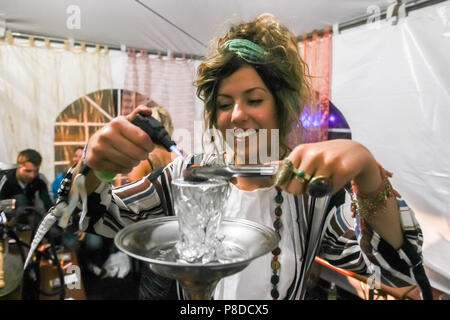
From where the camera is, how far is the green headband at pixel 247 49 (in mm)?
552

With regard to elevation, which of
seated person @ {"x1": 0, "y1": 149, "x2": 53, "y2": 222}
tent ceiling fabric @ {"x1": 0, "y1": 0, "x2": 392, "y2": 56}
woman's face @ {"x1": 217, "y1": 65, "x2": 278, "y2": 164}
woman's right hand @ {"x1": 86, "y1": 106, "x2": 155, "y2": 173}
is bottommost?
seated person @ {"x1": 0, "y1": 149, "x2": 53, "y2": 222}

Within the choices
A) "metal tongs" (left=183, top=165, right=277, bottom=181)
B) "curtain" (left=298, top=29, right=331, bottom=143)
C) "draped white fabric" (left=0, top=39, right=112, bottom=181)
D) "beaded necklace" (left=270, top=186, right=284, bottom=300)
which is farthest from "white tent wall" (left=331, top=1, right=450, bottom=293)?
"draped white fabric" (left=0, top=39, right=112, bottom=181)

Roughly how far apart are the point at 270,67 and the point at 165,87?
1.74 m

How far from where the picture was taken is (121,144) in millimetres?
367

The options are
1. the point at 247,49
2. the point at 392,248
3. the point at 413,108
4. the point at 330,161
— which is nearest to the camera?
the point at 330,161

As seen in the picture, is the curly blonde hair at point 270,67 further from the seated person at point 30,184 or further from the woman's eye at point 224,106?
the seated person at point 30,184

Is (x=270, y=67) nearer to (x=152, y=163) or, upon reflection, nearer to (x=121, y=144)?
(x=121, y=144)

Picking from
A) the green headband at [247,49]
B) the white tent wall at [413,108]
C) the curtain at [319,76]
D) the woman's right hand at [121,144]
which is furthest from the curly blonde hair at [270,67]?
the curtain at [319,76]

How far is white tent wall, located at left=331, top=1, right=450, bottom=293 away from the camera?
1.07 m

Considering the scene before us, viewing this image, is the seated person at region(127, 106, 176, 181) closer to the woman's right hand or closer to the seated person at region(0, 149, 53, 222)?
the woman's right hand

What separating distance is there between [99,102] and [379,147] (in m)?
1.82

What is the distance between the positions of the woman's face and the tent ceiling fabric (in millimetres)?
582

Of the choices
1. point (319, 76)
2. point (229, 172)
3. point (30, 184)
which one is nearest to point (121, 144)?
point (229, 172)
